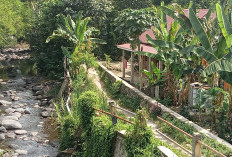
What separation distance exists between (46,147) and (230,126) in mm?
6928

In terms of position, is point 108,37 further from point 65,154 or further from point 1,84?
point 65,154

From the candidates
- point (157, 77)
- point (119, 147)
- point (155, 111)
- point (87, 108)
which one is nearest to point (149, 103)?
point (155, 111)

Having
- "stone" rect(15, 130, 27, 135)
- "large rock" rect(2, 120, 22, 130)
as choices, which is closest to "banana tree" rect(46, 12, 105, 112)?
"large rock" rect(2, 120, 22, 130)

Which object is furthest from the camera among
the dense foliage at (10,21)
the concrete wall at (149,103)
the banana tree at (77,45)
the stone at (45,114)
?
the dense foliage at (10,21)

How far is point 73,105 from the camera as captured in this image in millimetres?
13078

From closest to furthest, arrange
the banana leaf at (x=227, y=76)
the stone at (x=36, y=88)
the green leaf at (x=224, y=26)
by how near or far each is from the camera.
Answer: the green leaf at (x=224, y=26) < the banana leaf at (x=227, y=76) < the stone at (x=36, y=88)

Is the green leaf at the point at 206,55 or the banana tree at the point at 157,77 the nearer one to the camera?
the green leaf at the point at 206,55

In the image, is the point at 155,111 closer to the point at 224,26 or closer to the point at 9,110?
the point at 224,26

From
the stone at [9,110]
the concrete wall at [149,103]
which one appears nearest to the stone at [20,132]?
the stone at [9,110]

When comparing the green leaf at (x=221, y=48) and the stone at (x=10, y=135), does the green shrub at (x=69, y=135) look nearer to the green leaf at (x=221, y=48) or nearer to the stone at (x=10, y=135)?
the stone at (x=10, y=135)

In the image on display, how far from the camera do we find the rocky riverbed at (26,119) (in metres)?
11.7

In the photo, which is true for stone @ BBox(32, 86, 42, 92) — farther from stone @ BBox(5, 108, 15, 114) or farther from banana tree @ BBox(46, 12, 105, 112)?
stone @ BBox(5, 108, 15, 114)

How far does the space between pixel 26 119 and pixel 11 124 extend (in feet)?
4.44

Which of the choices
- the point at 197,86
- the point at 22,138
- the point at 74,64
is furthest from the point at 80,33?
the point at 197,86
